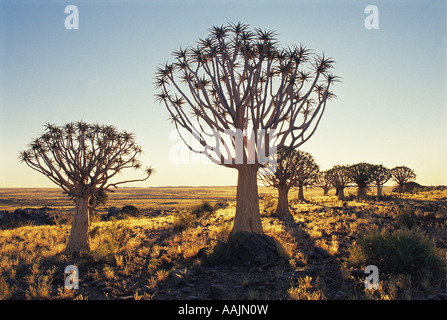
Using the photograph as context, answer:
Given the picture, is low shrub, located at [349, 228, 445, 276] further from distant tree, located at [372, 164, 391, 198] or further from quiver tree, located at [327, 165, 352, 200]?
distant tree, located at [372, 164, 391, 198]

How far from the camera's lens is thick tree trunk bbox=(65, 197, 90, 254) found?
11477 millimetres

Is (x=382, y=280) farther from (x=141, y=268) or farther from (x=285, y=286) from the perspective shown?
(x=141, y=268)

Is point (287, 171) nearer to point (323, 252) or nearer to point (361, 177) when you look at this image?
point (323, 252)

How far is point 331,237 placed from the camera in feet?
40.6

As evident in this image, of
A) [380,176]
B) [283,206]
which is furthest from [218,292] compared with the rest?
[380,176]

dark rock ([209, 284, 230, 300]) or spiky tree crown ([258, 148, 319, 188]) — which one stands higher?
spiky tree crown ([258, 148, 319, 188])

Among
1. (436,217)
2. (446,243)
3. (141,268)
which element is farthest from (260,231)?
(436,217)

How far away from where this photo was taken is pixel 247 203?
11.0m

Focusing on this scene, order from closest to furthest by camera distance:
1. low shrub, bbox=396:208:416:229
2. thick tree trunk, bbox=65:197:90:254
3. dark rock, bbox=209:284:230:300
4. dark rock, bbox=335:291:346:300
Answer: dark rock, bbox=335:291:346:300 → dark rock, bbox=209:284:230:300 → thick tree trunk, bbox=65:197:90:254 → low shrub, bbox=396:208:416:229

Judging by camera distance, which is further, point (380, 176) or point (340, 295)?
point (380, 176)

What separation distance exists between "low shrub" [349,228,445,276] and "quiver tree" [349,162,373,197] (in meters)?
32.2

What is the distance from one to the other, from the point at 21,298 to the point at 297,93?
453 inches

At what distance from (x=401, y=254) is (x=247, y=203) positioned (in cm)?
524

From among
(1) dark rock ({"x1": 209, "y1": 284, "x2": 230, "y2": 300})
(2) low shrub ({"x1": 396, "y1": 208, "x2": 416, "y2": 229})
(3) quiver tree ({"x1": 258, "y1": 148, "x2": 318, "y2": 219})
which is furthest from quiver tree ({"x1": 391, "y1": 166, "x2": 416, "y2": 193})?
(1) dark rock ({"x1": 209, "y1": 284, "x2": 230, "y2": 300})
